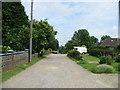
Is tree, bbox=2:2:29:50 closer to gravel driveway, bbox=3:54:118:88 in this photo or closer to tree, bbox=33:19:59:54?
tree, bbox=33:19:59:54

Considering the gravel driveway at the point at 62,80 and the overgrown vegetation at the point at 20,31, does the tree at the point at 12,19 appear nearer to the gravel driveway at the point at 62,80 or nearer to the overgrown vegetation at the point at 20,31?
the overgrown vegetation at the point at 20,31

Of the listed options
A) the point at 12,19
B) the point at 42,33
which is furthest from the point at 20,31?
the point at 12,19

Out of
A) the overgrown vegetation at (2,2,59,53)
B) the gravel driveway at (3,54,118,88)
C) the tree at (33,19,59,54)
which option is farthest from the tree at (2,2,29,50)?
the gravel driveway at (3,54,118,88)

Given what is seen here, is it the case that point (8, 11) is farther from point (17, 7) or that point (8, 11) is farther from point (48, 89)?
point (48, 89)

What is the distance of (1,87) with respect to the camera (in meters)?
6.70

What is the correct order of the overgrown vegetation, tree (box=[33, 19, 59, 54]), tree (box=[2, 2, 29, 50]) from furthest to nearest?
tree (box=[2, 2, 29, 50])
tree (box=[33, 19, 59, 54])
the overgrown vegetation

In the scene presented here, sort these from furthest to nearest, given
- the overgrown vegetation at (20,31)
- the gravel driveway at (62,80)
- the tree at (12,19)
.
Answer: the tree at (12,19)
the overgrown vegetation at (20,31)
the gravel driveway at (62,80)

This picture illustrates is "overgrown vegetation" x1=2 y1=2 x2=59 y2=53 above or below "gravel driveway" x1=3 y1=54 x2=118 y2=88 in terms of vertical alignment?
above

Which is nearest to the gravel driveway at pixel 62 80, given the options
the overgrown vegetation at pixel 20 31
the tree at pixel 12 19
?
the overgrown vegetation at pixel 20 31

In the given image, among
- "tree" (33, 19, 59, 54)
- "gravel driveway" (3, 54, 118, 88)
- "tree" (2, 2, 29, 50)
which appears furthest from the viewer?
"tree" (2, 2, 29, 50)

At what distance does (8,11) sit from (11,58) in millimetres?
22144

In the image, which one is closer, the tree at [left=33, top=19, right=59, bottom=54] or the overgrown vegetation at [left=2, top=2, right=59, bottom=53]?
the overgrown vegetation at [left=2, top=2, right=59, bottom=53]

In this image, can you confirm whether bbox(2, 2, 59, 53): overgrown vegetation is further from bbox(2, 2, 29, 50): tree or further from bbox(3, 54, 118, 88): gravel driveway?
bbox(3, 54, 118, 88): gravel driveway

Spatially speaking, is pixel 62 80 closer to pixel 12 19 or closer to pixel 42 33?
pixel 42 33
